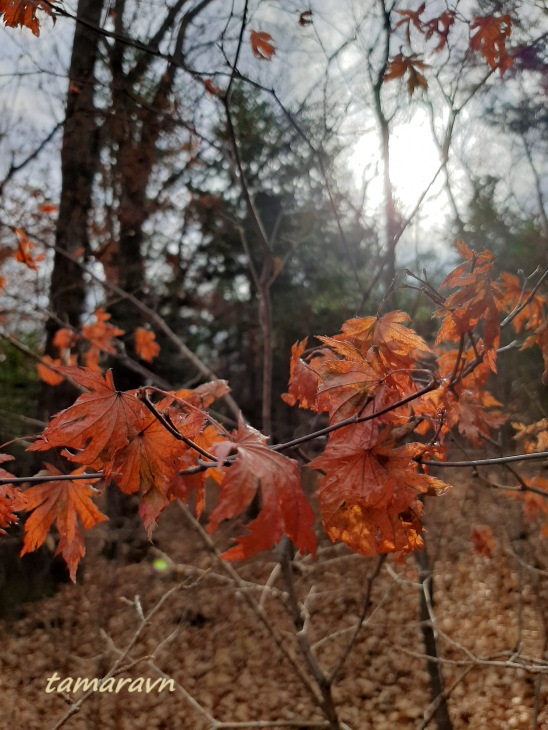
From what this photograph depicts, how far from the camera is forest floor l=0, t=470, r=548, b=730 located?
298cm

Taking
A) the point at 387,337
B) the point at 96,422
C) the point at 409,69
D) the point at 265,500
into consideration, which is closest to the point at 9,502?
the point at 96,422

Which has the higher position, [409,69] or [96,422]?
[409,69]

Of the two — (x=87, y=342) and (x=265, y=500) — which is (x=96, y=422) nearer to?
(x=265, y=500)

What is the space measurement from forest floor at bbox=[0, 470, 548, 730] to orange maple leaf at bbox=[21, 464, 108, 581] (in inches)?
49.8

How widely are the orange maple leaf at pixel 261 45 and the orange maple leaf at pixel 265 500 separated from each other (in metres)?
2.75

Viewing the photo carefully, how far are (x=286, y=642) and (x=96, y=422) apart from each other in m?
3.49

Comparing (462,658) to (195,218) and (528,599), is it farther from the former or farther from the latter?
(195,218)

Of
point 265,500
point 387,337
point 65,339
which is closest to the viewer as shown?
point 265,500

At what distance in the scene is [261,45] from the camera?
2.80m

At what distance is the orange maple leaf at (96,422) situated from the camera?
3.08 feet

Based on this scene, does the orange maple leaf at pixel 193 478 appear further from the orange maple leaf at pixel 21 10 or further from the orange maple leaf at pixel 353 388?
the orange maple leaf at pixel 21 10

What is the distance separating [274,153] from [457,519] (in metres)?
5.83

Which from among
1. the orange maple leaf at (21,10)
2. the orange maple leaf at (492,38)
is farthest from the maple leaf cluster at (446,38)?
the orange maple leaf at (21,10)

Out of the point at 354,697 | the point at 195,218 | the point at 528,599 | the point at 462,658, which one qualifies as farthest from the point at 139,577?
the point at 195,218
